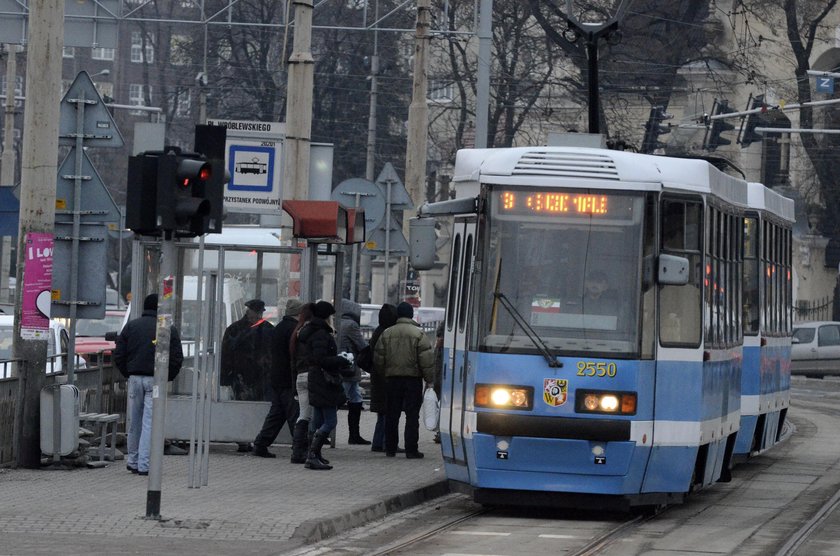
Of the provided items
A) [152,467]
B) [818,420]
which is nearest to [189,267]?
[152,467]

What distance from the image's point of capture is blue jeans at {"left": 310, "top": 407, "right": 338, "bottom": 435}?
16156 mm

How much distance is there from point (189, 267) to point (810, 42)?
1109 inches

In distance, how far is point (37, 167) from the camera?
1588cm

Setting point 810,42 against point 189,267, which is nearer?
point 189,267

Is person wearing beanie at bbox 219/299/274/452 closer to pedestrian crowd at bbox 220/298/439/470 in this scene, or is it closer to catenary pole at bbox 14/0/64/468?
pedestrian crowd at bbox 220/298/439/470

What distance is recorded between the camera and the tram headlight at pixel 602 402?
13.2m

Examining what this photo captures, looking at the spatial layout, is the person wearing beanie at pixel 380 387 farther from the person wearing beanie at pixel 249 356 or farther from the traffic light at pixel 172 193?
the traffic light at pixel 172 193

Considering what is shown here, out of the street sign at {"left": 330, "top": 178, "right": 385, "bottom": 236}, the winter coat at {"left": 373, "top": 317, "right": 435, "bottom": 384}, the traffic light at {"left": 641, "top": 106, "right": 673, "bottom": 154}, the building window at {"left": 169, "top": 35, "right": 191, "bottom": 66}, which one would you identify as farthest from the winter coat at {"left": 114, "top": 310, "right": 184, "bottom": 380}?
the building window at {"left": 169, "top": 35, "right": 191, "bottom": 66}

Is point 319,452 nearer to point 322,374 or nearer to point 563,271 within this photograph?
point 322,374

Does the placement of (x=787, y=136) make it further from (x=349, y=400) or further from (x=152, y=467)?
(x=152, y=467)

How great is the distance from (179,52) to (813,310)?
70.0 feet

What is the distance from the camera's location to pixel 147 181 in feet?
39.1

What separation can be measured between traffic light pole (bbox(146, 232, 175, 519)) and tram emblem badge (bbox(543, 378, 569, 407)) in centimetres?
286

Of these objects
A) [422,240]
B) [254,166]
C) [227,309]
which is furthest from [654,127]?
[422,240]
